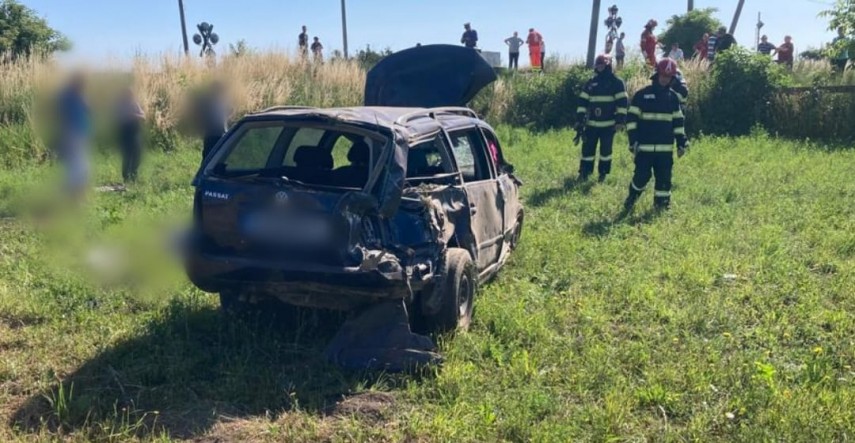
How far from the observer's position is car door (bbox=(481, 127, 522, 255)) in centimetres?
645

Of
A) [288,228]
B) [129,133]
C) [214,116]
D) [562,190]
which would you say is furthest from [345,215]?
[562,190]

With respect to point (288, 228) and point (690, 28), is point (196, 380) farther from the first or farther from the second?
point (690, 28)

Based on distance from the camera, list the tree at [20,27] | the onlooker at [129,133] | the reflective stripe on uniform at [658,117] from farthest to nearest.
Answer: the tree at [20,27] → the reflective stripe on uniform at [658,117] → the onlooker at [129,133]

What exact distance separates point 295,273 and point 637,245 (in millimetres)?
4256

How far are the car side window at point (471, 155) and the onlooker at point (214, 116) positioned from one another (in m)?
3.11

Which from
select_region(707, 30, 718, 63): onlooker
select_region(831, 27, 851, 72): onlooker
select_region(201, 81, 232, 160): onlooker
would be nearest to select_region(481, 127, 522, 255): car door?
select_region(201, 81, 232, 160): onlooker

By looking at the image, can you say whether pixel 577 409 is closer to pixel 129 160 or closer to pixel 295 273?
pixel 295 273

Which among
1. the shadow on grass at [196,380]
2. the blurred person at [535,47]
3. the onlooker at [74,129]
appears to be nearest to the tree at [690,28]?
the blurred person at [535,47]

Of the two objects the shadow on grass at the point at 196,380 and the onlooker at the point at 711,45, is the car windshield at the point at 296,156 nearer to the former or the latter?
the shadow on grass at the point at 196,380

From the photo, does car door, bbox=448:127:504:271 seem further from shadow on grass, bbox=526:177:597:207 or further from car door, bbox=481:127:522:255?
shadow on grass, bbox=526:177:597:207

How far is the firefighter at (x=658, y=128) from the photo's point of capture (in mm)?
9289

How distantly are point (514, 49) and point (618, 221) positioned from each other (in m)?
16.9

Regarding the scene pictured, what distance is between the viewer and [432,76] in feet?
32.9

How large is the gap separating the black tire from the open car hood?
16.3 ft
